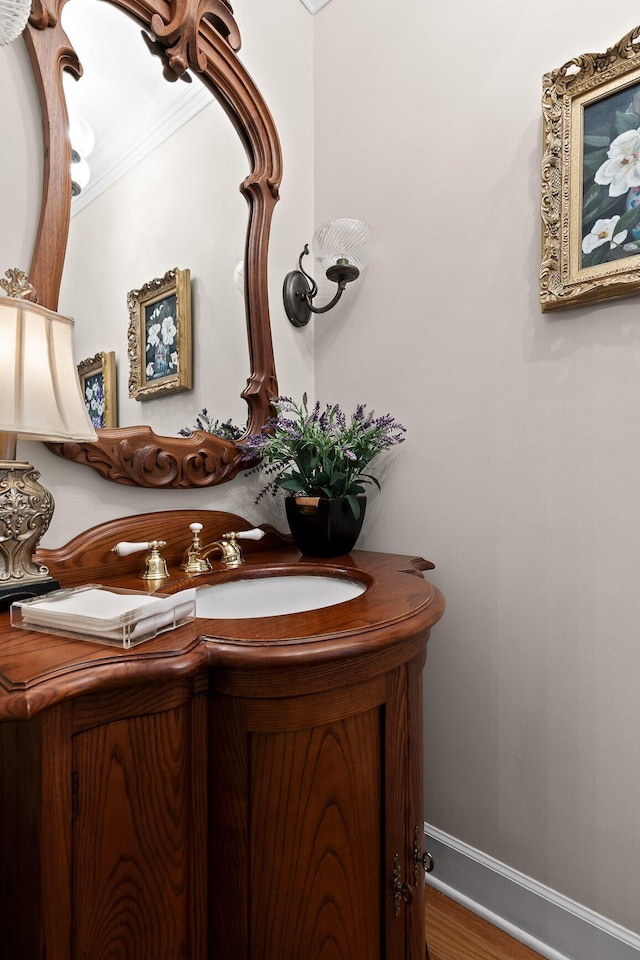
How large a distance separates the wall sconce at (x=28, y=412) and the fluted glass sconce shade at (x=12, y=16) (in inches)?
13.2

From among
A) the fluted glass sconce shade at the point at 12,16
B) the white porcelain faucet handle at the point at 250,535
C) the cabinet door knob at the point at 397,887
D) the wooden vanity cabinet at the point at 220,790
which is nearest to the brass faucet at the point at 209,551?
the white porcelain faucet handle at the point at 250,535

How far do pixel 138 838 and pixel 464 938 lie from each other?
0.97m

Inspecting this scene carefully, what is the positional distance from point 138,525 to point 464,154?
3.88 ft

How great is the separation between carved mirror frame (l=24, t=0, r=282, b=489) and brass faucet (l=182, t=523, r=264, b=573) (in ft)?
0.48

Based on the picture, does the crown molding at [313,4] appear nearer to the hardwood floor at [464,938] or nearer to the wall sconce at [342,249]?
the wall sconce at [342,249]

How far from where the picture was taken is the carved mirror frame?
3.10 feet

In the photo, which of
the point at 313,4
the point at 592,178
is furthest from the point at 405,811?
the point at 313,4

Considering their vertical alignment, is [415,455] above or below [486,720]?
above

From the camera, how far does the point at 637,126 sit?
96 centimetres

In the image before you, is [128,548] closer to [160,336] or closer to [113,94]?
[160,336]

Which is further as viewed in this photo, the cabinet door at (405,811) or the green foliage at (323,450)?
the green foliage at (323,450)

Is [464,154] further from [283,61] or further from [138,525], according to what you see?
[138,525]

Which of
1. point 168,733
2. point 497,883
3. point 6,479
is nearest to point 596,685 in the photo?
point 497,883

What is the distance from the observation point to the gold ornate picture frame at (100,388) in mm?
Answer: 1030
